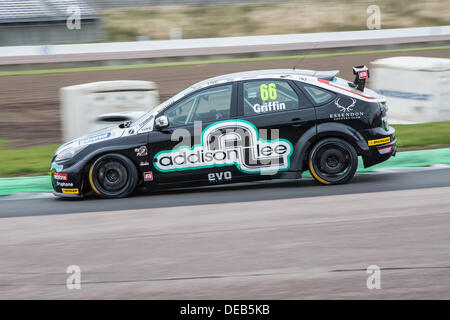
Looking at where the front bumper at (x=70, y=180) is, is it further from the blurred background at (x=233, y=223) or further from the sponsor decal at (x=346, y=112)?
the sponsor decal at (x=346, y=112)

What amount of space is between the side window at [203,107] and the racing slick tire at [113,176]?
31.6 inches

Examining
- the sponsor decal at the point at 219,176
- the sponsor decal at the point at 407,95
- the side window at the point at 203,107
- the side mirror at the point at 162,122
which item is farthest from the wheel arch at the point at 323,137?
the sponsor decal at the point at 407,95

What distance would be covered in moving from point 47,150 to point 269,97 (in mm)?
5420

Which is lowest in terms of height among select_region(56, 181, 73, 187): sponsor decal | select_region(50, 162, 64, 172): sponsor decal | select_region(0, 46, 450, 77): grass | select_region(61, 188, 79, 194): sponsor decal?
select_region(61, 188, 79, 194): sponsor decal

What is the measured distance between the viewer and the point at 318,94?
8453 millimetres

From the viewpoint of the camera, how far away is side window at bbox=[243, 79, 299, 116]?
27.6ft

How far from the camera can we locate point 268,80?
8.48m

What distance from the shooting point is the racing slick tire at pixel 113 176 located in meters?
8.47

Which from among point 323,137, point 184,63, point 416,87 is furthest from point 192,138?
point 184,63

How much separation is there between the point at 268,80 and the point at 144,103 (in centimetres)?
405

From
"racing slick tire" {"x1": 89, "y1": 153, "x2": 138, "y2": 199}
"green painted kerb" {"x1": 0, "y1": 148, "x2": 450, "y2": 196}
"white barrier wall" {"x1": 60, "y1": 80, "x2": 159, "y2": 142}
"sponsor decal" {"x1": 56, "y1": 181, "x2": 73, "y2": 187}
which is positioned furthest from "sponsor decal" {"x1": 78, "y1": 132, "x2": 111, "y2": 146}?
"white barrier wall" {"x1": 60, "y1": 80, "x2": 159, "y2": 142}

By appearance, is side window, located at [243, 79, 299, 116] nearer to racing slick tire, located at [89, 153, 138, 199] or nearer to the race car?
the race car

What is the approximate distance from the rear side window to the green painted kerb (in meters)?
1.70
